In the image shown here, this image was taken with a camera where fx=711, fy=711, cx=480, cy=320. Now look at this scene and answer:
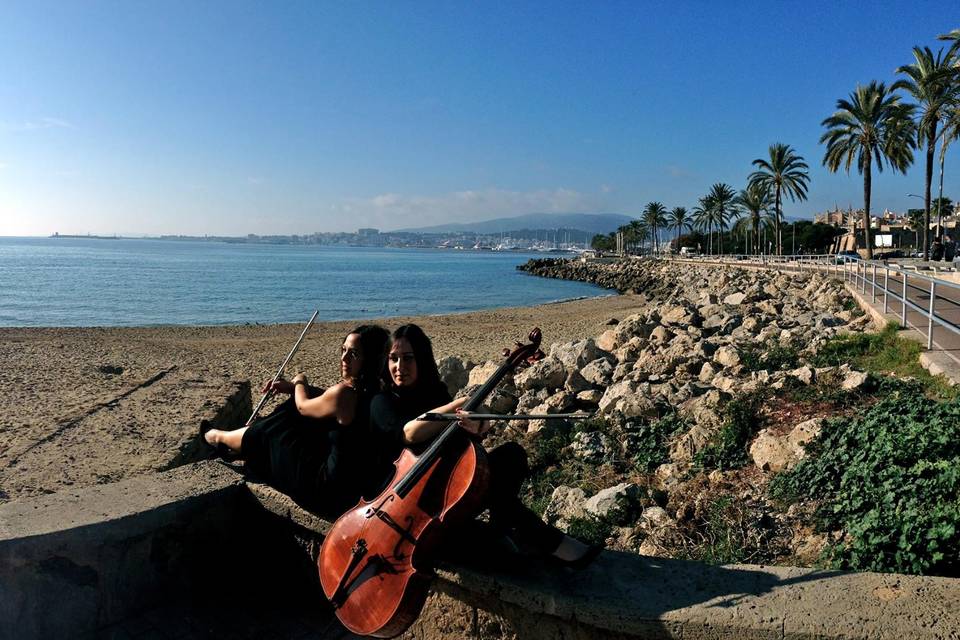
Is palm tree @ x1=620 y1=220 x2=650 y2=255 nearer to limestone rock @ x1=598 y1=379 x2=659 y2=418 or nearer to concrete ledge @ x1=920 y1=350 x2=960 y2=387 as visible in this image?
limestone rock @ x1=598 y1=379 x2=659 y2=418

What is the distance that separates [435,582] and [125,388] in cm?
881

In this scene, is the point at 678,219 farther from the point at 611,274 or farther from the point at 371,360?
the point at 371,360

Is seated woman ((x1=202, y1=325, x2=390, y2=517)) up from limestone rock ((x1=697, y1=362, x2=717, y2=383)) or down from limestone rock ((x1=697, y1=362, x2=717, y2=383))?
up

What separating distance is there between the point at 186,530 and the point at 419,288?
57.7m

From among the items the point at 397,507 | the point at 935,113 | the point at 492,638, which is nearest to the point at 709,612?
the point at 492,638

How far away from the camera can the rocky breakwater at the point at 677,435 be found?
15.1ft

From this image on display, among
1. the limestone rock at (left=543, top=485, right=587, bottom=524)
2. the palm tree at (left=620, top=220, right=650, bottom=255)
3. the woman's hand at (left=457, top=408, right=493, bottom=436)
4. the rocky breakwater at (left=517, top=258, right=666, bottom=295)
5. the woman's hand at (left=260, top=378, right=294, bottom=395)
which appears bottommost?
the rocky breakwater at (left=517, top=258, right=666, bottom=295)

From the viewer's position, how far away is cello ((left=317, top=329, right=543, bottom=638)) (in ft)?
7.79

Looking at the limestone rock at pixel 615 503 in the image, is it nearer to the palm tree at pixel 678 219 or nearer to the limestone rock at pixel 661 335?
the limestone rock at pixel 661 335

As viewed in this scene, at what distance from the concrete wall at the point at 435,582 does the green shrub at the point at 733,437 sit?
322 centimetres

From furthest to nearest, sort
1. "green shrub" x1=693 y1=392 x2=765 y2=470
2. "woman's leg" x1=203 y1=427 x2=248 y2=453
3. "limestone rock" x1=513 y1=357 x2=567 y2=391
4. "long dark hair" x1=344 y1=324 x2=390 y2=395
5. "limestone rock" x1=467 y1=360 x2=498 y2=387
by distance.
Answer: "limestone rock" x1=467 y1=360 x2=498 y2=387 → "limestone rock" x1=513 y1=357 x2=567 y2=391 → "green shrub" x1=693 y1=392 x2=765 y2=470 → "woman's leg" x1=203 y1=427 x2=248 y2=453 → "long dark hair" x1=344 y1=324 x2=390 y2=395

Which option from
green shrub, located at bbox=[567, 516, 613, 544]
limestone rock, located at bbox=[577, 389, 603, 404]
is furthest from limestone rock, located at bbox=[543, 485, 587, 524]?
limestone rock, located at bbox=[577, 389, 603, 404]

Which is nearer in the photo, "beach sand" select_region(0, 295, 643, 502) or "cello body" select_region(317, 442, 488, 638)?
"cello body" select_region(317, 442, 488, 638)

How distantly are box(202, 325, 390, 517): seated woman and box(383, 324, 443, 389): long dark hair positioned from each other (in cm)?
19
